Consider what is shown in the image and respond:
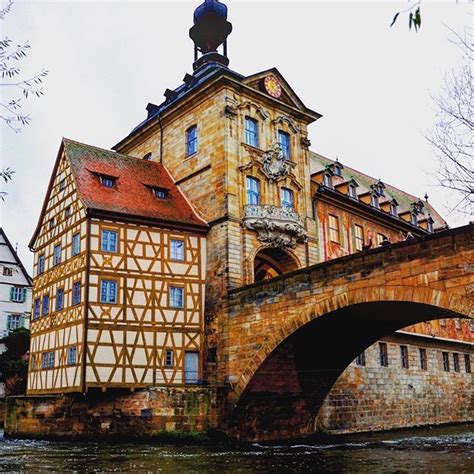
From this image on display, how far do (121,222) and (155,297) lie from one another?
2856 mm

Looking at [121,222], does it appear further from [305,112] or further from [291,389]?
[305,112]

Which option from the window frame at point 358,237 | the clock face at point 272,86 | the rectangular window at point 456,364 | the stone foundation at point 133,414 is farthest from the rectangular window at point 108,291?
the rectangular window at point 456,364

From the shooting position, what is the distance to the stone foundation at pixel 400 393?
26734 millimetres

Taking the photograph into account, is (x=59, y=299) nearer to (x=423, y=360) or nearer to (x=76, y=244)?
(x=76, y=244)

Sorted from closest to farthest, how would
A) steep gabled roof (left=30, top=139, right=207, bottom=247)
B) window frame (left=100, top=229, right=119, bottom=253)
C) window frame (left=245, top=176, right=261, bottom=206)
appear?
window frame (left=100, top=229, right=119, bottom=253) < steep gabled roof (left=30, top=139, right=207, bottom=247) < window frame (left=245, top=176, right=261, bottom=206)

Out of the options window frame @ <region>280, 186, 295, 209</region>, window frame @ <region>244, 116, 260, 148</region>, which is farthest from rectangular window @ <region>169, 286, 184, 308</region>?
window frame @ <region>244, 116, 260, 148</region>

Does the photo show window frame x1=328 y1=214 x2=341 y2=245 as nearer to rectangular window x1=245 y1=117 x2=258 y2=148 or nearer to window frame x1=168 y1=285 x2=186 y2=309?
rectangular window x1=245 y1=117 x2=258 y2=148

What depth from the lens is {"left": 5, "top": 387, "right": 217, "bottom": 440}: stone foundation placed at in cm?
2047

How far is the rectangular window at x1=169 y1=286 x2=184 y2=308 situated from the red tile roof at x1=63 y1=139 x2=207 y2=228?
2422mm

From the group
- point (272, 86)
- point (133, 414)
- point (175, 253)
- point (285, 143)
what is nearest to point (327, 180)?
point (285, 143)

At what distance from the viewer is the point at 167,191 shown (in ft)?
85.4

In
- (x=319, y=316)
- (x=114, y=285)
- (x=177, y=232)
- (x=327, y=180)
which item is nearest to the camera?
(x=319, y=316)

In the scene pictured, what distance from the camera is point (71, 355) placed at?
2158 centimetres

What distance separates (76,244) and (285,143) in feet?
32.2
